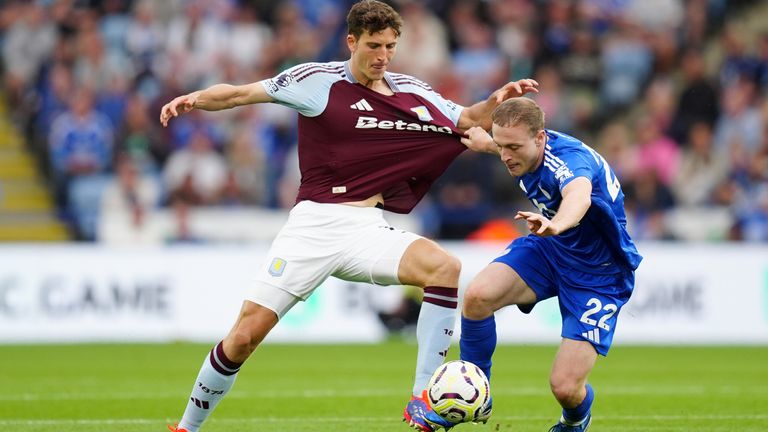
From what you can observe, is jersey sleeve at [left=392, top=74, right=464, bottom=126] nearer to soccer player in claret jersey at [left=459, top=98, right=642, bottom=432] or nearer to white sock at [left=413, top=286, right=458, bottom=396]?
soccer player in claret jersey at [left=459, top=98, right=642, bottom=432]

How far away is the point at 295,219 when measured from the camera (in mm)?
7887

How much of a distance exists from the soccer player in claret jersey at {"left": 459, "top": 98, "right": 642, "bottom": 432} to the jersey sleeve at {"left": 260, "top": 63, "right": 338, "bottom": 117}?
1061mm

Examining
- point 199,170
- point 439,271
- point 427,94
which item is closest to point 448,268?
point 439,271

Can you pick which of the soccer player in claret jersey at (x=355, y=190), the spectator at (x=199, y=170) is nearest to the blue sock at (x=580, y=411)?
the soccer player in claret jersey at (x=355, y=190)

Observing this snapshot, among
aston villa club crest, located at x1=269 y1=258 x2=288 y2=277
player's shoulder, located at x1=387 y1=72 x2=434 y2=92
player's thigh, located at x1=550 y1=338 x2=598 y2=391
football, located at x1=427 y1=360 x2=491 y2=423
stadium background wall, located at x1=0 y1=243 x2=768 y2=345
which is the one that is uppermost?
player's shoulder, located at x1=387 y1=72 x2=434 y2=92

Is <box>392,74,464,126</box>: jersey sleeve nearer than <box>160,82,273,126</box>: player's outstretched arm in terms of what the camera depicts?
No

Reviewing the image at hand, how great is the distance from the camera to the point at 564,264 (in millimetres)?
7742

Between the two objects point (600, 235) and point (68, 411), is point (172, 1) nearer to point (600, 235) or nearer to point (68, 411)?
point (68, 411)

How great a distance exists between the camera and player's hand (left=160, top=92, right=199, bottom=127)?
7.42 meters

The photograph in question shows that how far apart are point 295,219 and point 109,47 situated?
513 inches

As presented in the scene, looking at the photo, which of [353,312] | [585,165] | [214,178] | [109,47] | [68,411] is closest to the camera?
[585,165]

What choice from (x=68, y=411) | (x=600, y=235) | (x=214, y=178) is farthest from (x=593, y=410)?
(x=214, y=178)

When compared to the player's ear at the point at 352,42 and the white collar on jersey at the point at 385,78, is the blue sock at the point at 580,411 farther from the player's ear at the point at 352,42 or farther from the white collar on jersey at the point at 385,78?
the player's ear at the point at 352,42

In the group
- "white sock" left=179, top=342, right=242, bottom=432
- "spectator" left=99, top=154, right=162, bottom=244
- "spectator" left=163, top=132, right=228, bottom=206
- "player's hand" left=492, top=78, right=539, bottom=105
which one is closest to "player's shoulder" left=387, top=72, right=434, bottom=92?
"player's hand" left=492, top=78, right=539, bottom=105
